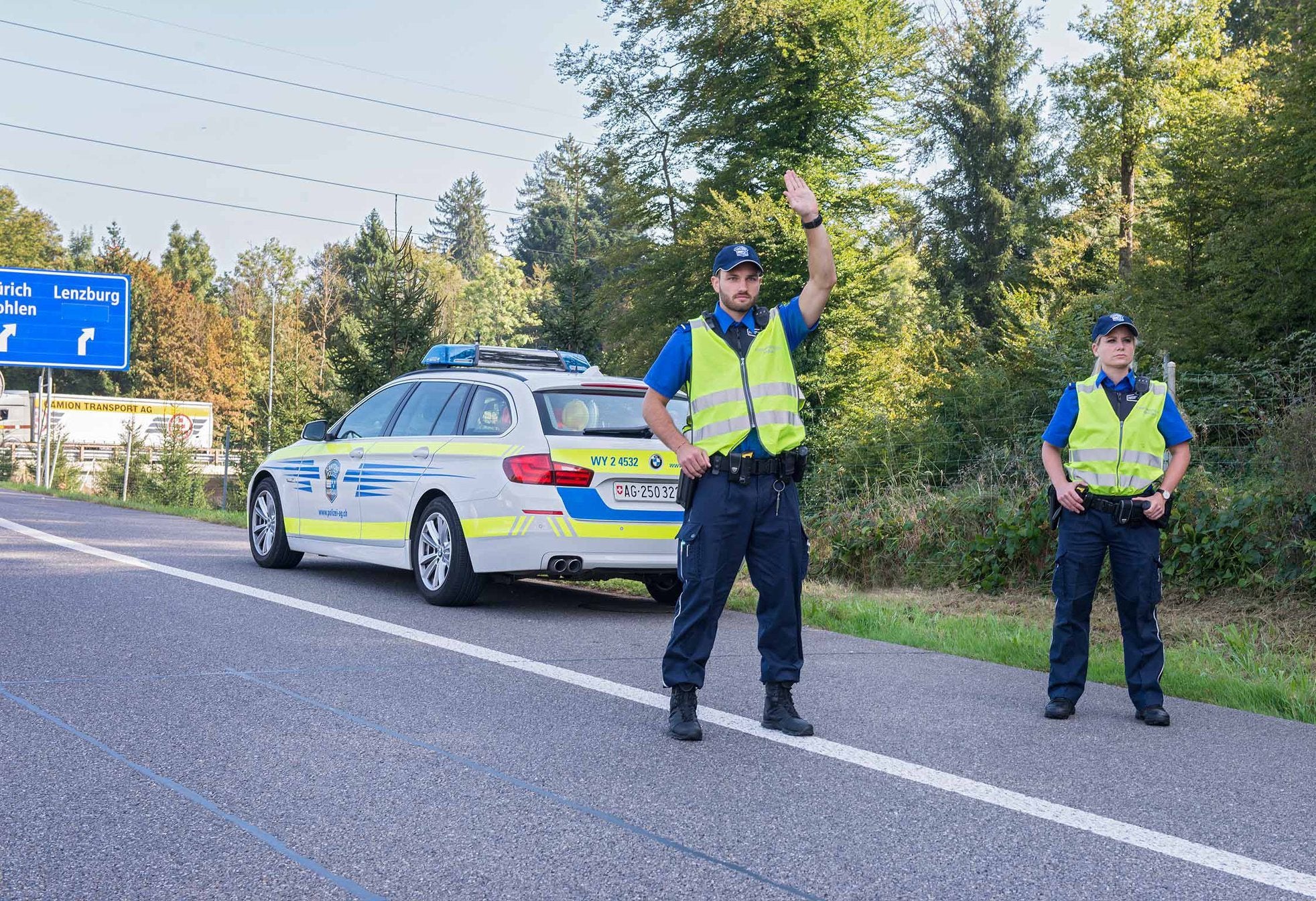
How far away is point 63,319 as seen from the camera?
31297mm

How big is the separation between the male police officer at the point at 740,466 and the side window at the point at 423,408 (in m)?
4.49

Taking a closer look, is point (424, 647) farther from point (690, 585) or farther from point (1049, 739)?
point (1049, 739)

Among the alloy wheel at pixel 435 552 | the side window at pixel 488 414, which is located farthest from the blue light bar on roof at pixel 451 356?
the alloy wheel at pixel 435 552

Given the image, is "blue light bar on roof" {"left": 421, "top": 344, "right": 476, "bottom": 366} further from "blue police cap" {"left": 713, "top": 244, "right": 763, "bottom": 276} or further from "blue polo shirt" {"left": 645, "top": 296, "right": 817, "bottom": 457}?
"blue police cap" {"left": 713, "top": 244, "right": 763, "bottom": 276}

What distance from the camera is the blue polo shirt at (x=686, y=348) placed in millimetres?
5078

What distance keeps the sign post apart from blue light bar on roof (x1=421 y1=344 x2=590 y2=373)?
23.7 metres

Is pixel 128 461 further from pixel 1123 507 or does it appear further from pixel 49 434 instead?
pixel 1123 507

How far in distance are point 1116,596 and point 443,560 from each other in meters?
4.62

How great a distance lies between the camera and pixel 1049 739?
5070 mm

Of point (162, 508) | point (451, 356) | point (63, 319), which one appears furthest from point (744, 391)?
point (63, 319)

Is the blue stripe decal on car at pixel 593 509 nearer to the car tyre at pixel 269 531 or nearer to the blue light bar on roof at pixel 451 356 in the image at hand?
the blue light bar on roof at pixel 451 356

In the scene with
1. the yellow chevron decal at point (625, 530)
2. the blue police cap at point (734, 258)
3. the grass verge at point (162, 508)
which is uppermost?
the blue police cap at point (734, 258)

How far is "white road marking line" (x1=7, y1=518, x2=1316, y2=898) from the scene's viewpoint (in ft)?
11.4

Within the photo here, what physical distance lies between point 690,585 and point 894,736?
101 centimetres
